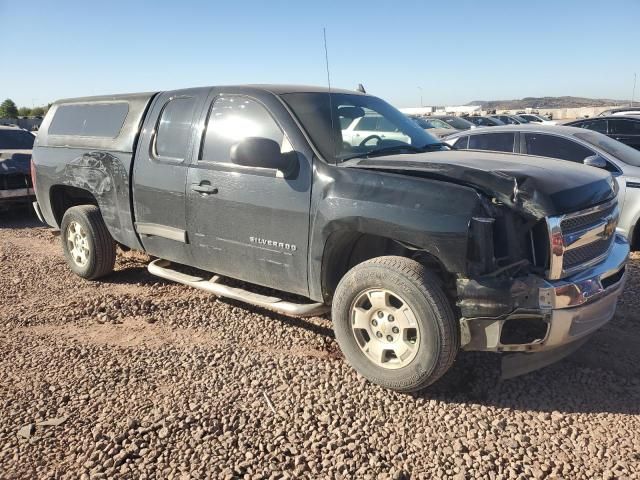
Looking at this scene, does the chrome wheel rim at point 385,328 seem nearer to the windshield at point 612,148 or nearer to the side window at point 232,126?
the side window at point 232,126

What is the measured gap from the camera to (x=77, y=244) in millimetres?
5668

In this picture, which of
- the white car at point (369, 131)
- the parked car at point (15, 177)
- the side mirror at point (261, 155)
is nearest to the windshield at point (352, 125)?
the white car at point (369, 131)

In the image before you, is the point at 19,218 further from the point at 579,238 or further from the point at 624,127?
the point at 624,127

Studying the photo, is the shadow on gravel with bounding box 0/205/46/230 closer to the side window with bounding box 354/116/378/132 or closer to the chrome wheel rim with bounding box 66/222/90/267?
the chrome wheel rim with bounding box 66/222/90/267

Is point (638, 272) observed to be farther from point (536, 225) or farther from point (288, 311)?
point (288, 311)

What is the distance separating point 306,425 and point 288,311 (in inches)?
36.3

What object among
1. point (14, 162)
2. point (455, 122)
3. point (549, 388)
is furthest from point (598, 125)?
point (455, 122)

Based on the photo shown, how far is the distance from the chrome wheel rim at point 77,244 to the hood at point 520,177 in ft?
10.8

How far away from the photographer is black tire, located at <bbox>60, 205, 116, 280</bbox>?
535 cm

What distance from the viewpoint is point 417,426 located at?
3.03m

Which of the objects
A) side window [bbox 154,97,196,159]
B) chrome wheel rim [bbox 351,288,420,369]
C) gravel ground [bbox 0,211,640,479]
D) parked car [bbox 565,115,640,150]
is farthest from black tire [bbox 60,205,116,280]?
parked car [bbox 565,115,640,150]

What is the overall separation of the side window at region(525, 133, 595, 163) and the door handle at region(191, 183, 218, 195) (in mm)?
4709

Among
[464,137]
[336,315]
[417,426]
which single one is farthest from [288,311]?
[464,137]

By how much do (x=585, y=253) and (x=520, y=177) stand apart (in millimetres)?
678
